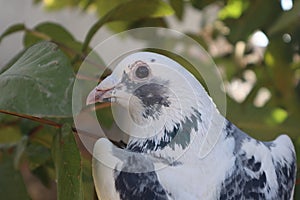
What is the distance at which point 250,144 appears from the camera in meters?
0.22

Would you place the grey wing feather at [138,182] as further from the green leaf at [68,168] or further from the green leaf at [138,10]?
the green leaf at [138,10]

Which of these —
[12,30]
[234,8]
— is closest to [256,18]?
[234,8]

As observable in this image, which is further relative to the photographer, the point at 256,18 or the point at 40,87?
the point at 256,18

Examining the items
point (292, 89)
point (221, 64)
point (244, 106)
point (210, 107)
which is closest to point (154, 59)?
point (210, 107)

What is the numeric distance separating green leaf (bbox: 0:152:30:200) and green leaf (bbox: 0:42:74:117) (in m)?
0.10

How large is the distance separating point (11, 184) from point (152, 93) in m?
0.15

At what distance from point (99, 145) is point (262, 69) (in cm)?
36

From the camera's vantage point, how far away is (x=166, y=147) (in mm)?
204

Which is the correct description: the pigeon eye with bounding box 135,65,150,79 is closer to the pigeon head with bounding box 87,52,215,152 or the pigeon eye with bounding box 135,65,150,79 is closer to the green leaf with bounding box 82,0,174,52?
the pigeon head with bounding box 87,52,215,152

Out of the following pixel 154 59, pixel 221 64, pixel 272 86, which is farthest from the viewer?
pixel 221 64

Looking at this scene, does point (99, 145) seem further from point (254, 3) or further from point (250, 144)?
point (254, 3)

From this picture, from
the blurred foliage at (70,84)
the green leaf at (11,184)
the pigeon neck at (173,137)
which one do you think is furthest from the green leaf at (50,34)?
the pigeon neck at (173,137)

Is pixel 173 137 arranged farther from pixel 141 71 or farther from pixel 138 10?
pixel 138 10

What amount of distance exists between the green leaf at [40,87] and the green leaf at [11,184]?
105 mm
